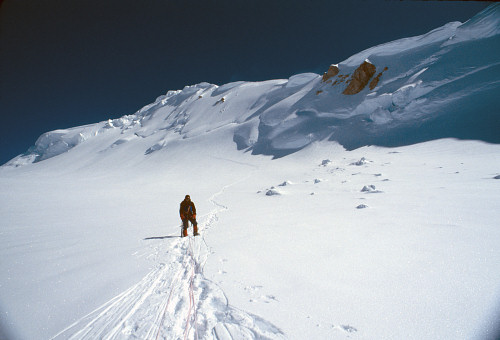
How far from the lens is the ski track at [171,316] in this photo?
261 cm

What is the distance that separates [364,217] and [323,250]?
2.79m

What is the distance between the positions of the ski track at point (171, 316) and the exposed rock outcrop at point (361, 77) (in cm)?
3518

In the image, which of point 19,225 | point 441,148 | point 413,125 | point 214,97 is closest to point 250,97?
A: point 214,97

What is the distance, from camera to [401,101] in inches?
998

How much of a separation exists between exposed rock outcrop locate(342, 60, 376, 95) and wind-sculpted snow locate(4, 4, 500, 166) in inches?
16.7

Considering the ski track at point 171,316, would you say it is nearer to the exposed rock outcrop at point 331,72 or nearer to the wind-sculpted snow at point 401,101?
the wind-sculpted snow at point 401,101

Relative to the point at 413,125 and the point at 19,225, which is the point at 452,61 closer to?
the point at 413,125

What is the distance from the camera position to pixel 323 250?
14.8 ft

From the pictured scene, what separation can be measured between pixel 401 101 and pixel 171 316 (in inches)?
1236

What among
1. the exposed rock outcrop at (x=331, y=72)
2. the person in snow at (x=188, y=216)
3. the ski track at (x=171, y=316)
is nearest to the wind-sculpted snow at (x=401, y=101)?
the exposed rock outcrop at (x=331, y=72)

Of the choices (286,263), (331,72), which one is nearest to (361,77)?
(331,72)

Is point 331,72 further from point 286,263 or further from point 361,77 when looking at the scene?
point 286,263

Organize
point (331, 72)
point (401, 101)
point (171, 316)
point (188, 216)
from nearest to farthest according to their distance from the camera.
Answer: point (171, 316) → point (188, 216) → point (401, 101) → point (331, 72)

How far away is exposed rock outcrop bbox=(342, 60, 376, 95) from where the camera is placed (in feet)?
103
